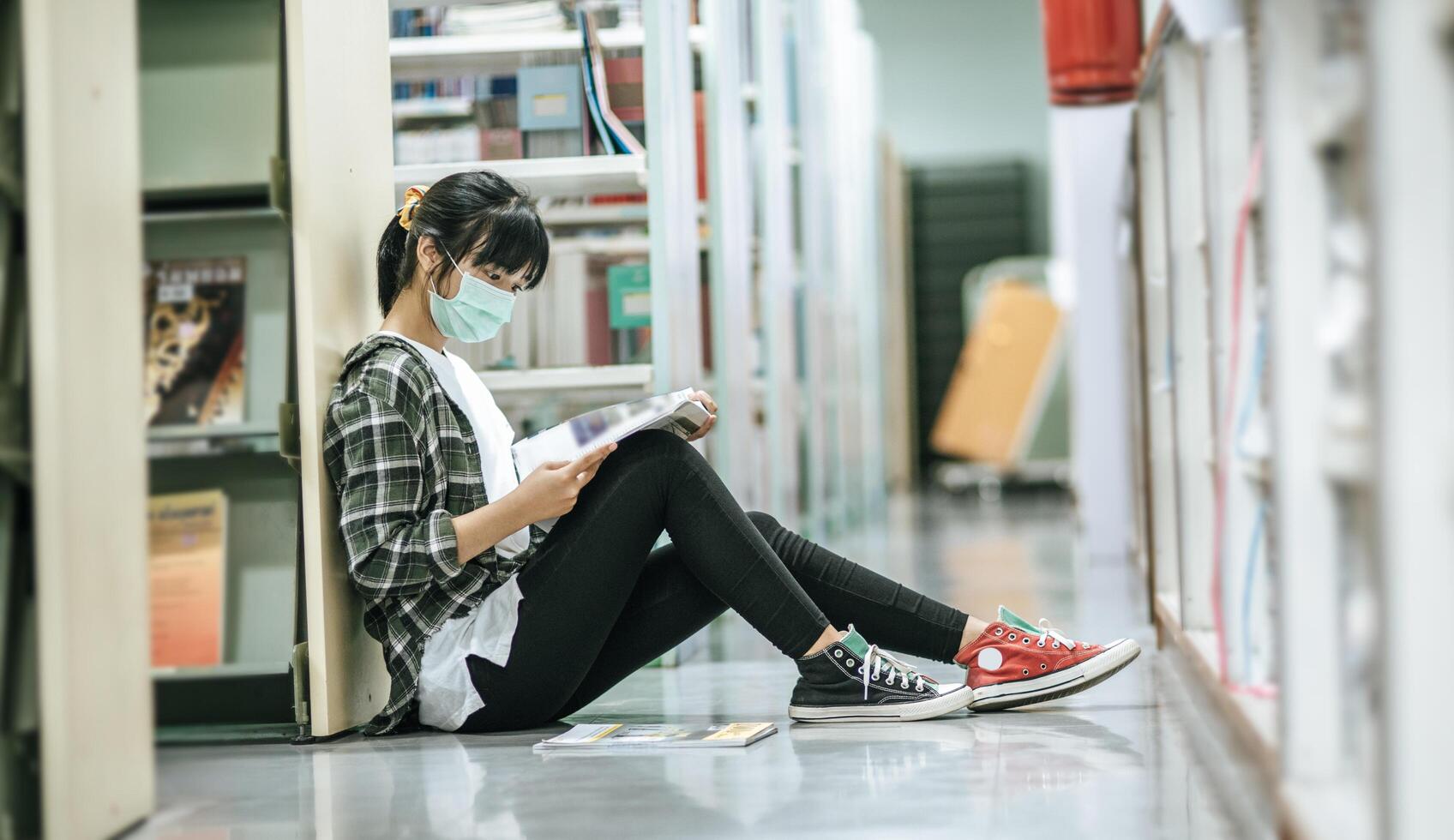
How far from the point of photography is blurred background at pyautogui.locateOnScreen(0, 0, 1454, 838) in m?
1.01

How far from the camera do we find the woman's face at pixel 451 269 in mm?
2209

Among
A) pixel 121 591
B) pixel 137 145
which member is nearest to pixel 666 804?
pixel 121 591

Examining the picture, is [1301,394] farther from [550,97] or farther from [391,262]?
[550,97]

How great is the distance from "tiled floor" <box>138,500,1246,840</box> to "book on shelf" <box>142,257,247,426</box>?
1.59 feet

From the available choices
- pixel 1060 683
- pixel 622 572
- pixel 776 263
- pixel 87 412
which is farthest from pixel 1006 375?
pixel 87 412

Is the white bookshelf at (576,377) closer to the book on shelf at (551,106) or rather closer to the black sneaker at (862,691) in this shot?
the book on shelf at (551,106)

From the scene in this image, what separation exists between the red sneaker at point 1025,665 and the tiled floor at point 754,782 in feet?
0.14

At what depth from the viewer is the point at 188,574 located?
2.00 meters

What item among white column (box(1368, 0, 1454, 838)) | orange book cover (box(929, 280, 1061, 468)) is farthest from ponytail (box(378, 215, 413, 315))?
orange book cover (box(929, 280, 1061, 468))

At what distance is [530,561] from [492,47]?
1336 mm

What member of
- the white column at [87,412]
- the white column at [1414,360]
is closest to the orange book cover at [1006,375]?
the white column at [87,412]

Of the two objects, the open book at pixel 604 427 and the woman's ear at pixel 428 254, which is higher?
the woman's ear at pixel 428 254

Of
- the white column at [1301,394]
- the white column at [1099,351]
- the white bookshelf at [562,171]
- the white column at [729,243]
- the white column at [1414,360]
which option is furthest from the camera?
the white column at [1099,351]

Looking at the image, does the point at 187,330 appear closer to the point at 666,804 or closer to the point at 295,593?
the point at 295,593
